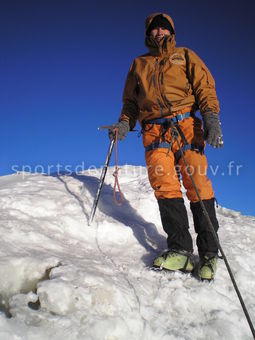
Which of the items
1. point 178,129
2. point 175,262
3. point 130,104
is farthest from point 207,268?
point 130,104

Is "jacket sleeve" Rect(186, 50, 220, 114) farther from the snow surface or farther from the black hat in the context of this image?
the snow surface

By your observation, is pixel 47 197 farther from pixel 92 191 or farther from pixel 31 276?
pixel 31 276

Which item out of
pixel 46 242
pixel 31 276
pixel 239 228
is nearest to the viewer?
pixel 31 276

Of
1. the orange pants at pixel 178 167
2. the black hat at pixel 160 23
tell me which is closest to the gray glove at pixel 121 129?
the orange pants at pixel 178 167

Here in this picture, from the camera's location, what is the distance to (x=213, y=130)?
150 inches

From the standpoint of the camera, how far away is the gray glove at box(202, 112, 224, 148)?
12.4 ft

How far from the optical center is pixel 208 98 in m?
4.07

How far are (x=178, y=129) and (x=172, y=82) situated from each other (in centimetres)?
69

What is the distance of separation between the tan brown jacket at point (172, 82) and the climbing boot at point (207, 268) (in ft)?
6.38

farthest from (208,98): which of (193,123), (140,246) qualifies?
(140,246)

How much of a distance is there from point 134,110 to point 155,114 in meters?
0.91

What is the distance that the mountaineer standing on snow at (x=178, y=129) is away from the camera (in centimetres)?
378

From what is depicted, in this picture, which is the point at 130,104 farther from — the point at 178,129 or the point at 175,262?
the point at 175,262

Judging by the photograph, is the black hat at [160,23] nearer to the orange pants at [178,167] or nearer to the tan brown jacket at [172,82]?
the tan brown jacket at [172,82]
